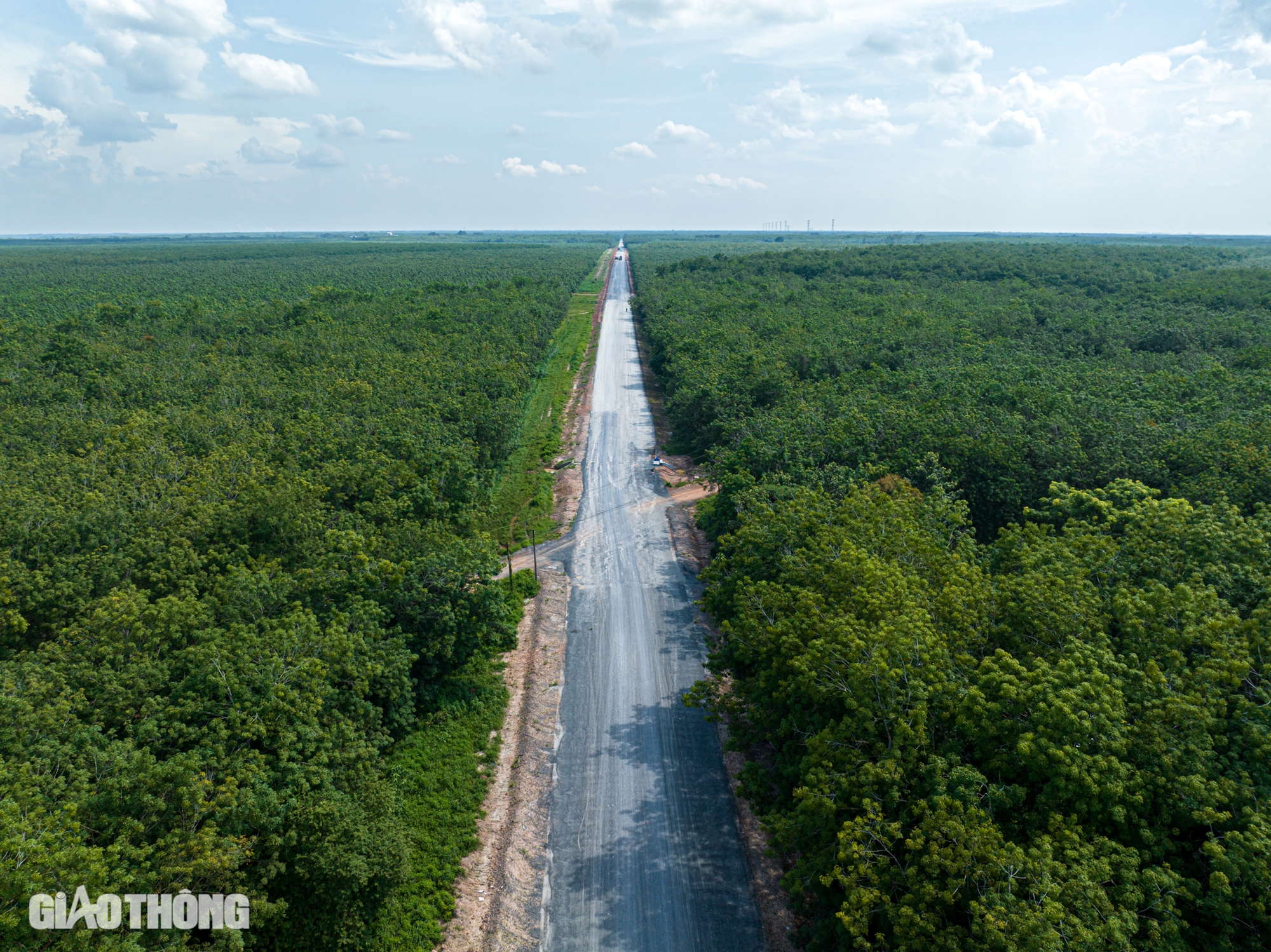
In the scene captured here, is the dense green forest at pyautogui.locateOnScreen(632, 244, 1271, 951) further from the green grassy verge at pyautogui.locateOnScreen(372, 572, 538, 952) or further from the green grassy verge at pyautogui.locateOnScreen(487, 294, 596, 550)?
the green grassy verge at pyautogui.locateOnScreen(487, 294, 596, 550)

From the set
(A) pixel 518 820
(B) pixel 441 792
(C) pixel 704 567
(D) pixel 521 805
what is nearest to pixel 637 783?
(D) pixel 521 805

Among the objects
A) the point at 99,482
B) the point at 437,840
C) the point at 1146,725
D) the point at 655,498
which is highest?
the point at 99,482

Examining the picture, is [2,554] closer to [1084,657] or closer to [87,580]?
[87,580]

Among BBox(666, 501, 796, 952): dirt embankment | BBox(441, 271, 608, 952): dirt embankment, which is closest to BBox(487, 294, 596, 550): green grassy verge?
BBox(441, 271, 608, 952): dirt embankment

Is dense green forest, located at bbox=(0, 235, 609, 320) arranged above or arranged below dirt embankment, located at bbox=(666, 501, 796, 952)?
above

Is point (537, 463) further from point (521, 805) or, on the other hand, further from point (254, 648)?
point (254, 648)

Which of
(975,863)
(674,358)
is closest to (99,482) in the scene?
(975,863)

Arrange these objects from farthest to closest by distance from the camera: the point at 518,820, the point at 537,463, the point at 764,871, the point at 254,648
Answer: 1. the point at 537,463
2. the point at 518,820
3. the point at 254,648
4. the point at 764,871
